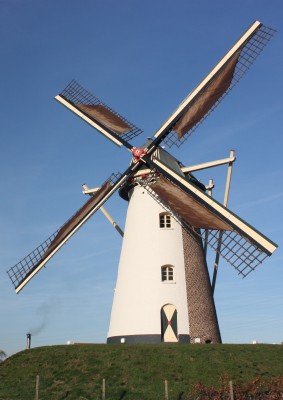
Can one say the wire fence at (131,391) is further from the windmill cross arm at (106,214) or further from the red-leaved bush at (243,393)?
the windmill cross arm at (106,214)

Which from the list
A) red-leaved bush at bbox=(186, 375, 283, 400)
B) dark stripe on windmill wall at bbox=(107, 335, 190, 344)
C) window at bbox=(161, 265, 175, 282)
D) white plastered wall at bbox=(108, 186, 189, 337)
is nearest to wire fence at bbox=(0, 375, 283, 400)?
red-leaved bush at bbox=(186, 375, 283, 400)

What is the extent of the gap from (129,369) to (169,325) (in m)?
4.81

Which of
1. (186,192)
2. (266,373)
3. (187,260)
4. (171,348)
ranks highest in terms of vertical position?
(186,192)

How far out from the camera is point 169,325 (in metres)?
26.0

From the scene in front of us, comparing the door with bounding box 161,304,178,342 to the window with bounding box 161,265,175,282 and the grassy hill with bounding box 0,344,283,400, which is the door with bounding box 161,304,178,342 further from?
the grassy hill with bounding box 0,344,283,400

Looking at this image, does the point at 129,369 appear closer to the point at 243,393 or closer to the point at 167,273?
the point at 243,393

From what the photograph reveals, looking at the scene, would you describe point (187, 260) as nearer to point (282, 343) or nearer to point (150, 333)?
point (150, 333)

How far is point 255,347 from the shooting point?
24969mm

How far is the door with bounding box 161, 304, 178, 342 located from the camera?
25.9 metres

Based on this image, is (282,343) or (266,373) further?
(282,343)

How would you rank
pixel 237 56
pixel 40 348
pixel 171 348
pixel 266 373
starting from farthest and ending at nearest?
1. pixel 237 56
2. pixel 40 348
3. pixel 171 348
4. pixel 266 373


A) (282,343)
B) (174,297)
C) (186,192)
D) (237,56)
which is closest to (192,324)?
(174,297)

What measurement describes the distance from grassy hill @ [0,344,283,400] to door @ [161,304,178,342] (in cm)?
189

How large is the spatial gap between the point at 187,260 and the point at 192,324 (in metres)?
3.57
